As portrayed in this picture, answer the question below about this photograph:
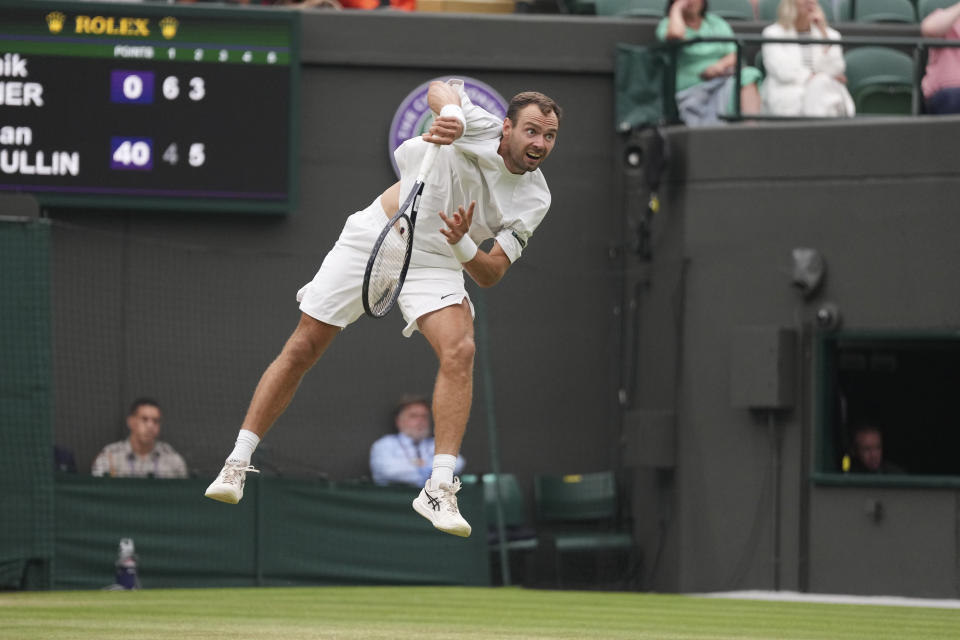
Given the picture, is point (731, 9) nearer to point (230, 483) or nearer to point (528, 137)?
point (528, 137)

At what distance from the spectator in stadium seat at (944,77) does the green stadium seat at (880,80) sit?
0.34m

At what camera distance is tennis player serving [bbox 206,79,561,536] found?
334 inches

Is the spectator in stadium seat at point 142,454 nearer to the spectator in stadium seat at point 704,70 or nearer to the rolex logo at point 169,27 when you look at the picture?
the rolex logo at point 169,27

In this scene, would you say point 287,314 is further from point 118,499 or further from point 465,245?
point 465,245

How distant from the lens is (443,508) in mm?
8422

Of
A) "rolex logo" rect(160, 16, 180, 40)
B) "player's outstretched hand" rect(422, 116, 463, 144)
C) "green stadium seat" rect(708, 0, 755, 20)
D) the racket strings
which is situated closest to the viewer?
"player's outstretched hand" rect(422, 116, 463, 144)

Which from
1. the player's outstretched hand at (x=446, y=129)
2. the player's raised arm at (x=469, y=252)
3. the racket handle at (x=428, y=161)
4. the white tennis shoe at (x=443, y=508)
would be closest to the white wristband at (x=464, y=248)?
the player's raised arm at (x=469, y=252)

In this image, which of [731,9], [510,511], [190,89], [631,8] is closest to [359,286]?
[190,89]

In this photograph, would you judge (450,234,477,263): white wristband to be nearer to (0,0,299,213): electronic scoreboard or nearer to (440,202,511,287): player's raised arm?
(440,202,511,287): player's raised arm

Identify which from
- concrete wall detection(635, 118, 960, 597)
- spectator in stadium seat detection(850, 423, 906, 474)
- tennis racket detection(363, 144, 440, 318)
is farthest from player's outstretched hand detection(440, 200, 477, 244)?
spectator in stadium seat detection(850, 423, 906, 474)

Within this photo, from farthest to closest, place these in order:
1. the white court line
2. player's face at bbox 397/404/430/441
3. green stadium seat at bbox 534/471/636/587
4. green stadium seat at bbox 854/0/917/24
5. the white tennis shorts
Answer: green stadium seat at bbox 854/0/917/24
green stadium seat at bbox 534/471/636/587
player's face at bbox 397/404/430/441
the white court line
the white tennis shorts

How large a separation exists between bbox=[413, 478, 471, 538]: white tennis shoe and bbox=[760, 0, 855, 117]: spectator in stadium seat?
7826 mm

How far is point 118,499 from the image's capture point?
14.2 meters

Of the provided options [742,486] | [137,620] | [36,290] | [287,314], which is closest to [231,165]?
[287,314]
